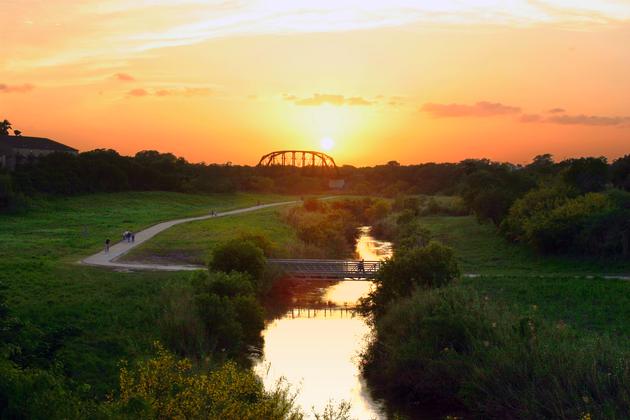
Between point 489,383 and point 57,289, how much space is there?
21.6 metres

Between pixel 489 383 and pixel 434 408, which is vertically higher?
pixel 489 383

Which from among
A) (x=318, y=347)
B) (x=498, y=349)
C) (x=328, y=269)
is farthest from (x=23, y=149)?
(x=498, y=349)

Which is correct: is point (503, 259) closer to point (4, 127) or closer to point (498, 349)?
point (498, 349)

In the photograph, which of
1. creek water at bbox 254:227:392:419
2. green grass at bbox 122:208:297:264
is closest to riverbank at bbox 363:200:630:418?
A: creek water at bbox 254:227:392:419

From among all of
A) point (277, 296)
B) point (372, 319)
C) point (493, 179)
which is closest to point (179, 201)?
point (493, 179)

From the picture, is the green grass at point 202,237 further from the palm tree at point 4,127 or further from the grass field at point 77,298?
the palm tree at point 4,127

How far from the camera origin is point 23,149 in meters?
112

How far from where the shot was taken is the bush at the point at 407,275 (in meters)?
32.2

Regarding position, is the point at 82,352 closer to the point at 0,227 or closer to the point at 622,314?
the point at 622,314

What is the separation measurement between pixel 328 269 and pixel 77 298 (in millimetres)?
16541

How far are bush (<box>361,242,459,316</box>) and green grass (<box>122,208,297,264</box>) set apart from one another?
14.4 metres

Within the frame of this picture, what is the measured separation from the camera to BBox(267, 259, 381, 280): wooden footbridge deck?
139 ft

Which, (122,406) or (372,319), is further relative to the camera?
(372,319)

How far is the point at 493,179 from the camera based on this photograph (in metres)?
75.1
